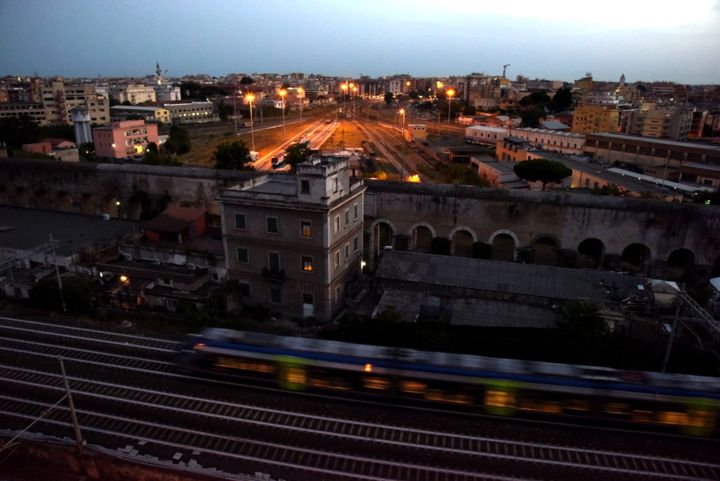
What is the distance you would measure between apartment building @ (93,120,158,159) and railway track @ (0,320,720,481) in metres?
49.3

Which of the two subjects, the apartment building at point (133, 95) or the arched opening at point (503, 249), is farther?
the apartment building at point (133, 95)

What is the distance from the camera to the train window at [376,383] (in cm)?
1309

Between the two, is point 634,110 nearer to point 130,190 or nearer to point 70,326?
point 130,190

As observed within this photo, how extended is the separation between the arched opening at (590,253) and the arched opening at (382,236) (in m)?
10.4

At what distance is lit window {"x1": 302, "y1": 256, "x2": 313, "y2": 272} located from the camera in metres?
21.6

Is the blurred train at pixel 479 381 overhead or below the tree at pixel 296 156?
below

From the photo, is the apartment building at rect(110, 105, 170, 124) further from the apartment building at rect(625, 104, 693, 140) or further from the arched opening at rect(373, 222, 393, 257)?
the apartment building at rect(625, 104, 693, 140)

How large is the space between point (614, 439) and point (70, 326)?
19.0 m

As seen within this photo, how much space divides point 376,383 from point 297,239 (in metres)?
9.68

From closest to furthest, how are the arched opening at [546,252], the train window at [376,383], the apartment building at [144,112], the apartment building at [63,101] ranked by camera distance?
1. the train window at [376,383]
2. the arched opening at [546,252]
3. the apartment building at [63,101]
4. the apartment building at [144,112]

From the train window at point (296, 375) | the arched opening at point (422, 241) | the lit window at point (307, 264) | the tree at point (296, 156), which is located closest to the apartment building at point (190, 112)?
the tree at point (296, 156)

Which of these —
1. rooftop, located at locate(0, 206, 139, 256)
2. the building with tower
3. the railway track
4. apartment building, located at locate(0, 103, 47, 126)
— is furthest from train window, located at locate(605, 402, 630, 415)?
apartment building, located at locate(0, 103, 47, 126)

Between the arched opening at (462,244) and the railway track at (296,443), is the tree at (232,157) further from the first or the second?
the railway track at (296,443)

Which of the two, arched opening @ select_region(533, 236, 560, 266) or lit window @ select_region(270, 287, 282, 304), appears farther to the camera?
arched opening @ select_region(533, 236, 560, 266)
